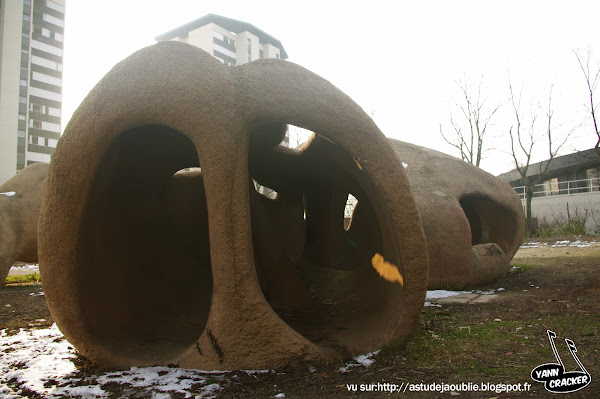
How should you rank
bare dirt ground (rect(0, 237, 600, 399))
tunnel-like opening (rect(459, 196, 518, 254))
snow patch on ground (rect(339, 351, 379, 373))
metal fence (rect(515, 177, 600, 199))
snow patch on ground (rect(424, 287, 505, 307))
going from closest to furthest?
bare dirt ground (rect(0, 237, 600, 399)) → snow patch on ground (rect(339, 351, 379, 373)) → snow patch on ground (rect(424, 287, 505, 307)) → tunnel-like opening (rect(459, 196, 518, 254)) → metal fence (rect(515, 177, 600, 199))

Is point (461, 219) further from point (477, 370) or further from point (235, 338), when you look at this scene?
point (235, 338)

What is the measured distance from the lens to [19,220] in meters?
8.71

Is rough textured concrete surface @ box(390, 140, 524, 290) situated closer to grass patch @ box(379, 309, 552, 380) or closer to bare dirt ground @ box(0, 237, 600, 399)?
bare dirt ground @ box(0, 237, 600, 399)

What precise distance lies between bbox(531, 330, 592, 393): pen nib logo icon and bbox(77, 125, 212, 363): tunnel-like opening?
2791mm

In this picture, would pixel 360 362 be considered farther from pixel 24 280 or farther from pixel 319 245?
pixel 24 280

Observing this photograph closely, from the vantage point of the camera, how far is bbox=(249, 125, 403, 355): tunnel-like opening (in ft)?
13.7

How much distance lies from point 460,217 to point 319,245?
2333 mm

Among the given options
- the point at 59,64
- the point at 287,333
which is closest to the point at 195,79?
the point at 287,333

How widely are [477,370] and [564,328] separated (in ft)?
5.12

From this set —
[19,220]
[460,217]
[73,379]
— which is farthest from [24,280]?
[460,217]

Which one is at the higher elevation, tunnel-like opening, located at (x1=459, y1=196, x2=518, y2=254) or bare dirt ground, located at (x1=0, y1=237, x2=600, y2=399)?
tunnel-like opening, located at (x1=459, y1=196, x2=518, y2=254)

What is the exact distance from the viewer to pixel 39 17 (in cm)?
3675

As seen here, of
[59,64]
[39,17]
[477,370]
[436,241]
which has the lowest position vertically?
[477,370]

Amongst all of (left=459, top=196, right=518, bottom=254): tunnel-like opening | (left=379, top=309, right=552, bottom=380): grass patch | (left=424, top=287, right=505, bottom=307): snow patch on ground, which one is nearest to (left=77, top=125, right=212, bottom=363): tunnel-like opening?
(left=379, top=309, right=552, bottom=380): grass patch
